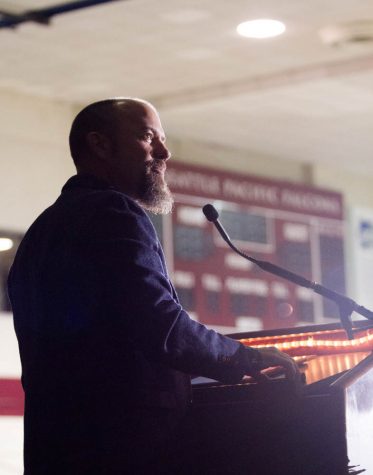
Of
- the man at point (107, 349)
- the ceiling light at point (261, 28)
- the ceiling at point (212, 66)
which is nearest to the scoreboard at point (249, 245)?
the ceiling at point (212, 66)

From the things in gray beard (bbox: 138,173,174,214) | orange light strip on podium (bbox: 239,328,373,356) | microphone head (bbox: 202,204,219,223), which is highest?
gray beard (bbox: 138,173,174,214)

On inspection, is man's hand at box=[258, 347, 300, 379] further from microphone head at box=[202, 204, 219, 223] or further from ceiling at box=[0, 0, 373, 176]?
ceiling at box=[0, 0, 373, 176]

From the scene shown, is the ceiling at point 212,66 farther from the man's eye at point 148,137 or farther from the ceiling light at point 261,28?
the man's eye at point 148,137

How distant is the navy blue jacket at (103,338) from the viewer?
205cm

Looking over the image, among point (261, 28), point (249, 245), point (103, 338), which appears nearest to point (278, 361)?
point (103, 338)

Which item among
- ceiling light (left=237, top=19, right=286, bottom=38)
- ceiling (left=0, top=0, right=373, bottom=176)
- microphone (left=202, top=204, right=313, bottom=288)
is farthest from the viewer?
ceiling light (left=237, top=19, right=286, bottom=38)

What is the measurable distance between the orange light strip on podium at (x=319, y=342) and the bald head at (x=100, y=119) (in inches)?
20.5

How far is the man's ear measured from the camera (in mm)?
2289

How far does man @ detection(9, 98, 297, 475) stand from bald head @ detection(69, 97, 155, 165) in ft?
0.48

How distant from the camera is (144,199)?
2.30m

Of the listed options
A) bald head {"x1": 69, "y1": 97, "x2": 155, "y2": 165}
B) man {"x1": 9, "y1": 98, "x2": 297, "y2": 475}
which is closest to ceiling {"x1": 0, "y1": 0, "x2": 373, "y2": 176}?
bald head {"x1": 69, "y1": 97, "x2": 155, "y2": 165}

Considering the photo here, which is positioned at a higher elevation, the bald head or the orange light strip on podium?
the bald head

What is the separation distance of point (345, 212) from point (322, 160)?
0.38 metres

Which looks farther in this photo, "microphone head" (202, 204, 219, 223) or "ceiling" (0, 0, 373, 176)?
"ceiling" (0, 0, 373, 176)
